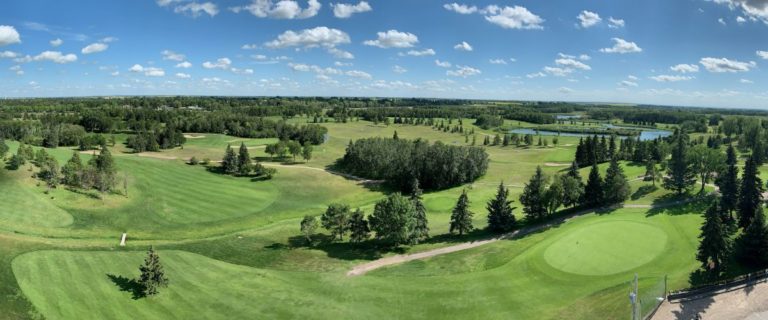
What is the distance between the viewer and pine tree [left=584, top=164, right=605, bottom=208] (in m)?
71.2

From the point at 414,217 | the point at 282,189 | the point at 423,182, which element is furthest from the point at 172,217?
the point at 423,182

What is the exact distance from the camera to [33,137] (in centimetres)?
14100

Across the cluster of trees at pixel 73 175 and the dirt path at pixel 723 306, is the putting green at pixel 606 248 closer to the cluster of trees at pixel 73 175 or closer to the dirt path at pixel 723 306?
the dirt path at pixel 723 306

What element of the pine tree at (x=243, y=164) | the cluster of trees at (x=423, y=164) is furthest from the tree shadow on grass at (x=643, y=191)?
the pine tree at (x=243, y=164)

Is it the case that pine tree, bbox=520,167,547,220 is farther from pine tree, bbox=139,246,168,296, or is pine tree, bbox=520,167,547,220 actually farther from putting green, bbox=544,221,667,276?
pine tree, bbox=139,246,168,296

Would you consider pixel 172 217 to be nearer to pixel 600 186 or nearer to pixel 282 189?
pixel 282 189

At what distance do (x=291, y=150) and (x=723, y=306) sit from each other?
352 ft

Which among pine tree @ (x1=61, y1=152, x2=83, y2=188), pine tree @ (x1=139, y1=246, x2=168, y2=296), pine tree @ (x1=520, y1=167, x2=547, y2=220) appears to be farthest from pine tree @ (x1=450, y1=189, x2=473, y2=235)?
pine tree @ (x1=61, y1=152, x2=83, y2=188)

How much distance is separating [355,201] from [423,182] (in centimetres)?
2045

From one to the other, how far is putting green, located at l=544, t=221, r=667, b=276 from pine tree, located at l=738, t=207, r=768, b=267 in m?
7.30

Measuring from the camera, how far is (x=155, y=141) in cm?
13575

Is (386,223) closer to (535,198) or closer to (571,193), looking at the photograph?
(535,198)

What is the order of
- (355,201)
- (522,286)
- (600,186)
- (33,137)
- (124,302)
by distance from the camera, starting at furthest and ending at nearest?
(33,137) < (355,201) < (600,186) < (522,286) < (124,302)

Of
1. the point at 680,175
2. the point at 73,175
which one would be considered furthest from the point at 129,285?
the point at 680,175
